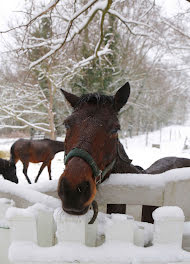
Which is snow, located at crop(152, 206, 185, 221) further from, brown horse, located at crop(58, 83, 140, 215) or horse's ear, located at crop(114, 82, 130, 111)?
horse's ear, located at crop(114, 82, 130, 111)

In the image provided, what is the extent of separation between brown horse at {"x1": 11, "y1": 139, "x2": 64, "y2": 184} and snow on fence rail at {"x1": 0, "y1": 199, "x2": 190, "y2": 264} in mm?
6042

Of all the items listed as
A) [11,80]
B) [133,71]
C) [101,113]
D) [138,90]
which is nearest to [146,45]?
[133,71]

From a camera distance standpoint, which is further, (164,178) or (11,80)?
(11,80)

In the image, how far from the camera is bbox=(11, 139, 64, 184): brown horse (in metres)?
6.52

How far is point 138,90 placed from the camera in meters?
15.7

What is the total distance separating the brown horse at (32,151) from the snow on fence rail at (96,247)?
6042mm

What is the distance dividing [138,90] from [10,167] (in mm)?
12707

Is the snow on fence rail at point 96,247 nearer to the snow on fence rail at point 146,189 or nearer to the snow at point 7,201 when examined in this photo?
the snow at point 7,201

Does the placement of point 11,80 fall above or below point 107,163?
above

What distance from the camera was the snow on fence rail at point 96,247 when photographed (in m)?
0.79

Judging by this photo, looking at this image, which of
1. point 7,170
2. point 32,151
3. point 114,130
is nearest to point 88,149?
point 114,130

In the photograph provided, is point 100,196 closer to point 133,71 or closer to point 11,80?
point 11,80

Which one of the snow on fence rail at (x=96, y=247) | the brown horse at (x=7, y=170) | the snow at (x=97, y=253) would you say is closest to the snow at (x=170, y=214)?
the snow on fence rail at (x=96, y=247)

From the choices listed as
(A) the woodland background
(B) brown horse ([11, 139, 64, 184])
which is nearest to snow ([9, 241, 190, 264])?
(B) brown horse ([11, 139, 64, 184])
